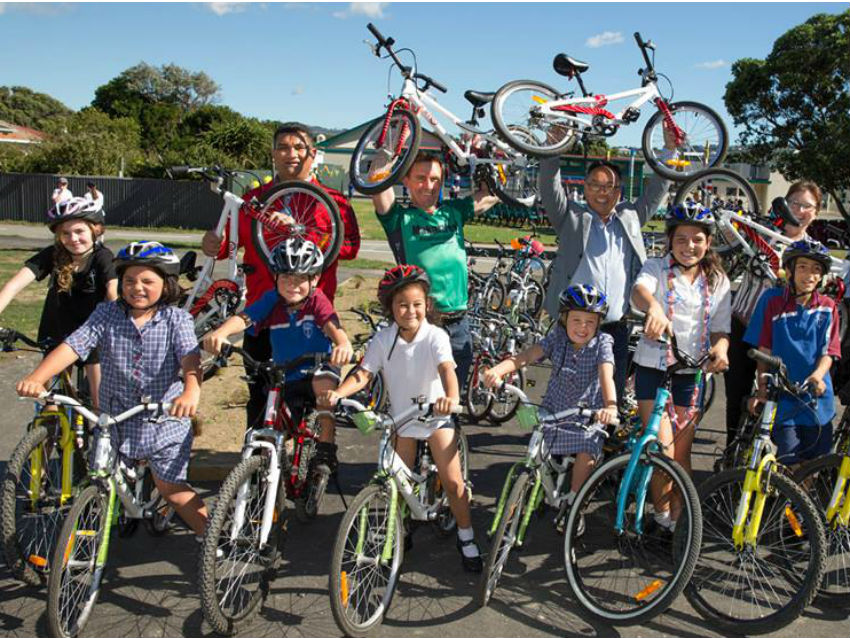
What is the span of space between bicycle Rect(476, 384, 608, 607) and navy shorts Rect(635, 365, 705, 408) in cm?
54

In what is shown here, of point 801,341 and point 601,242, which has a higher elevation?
point 601,242

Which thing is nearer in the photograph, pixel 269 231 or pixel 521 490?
pixel 521 490

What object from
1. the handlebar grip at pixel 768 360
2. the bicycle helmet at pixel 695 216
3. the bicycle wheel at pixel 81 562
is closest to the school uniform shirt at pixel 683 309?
the bicycle helmet at pixel 695 216

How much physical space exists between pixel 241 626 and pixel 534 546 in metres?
1.89

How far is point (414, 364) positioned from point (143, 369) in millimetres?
1428

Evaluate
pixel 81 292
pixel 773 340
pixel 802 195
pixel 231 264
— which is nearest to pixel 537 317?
pixel 231 264

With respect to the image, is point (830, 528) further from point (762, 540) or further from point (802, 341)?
point (802, 341)

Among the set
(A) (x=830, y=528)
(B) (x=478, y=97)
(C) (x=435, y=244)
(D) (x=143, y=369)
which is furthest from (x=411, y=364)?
(B) (x=478, y=97)

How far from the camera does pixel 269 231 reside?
5379 millimetres

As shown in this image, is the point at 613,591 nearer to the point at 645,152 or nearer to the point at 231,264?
the point at 645,152

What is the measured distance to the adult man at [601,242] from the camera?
484cm

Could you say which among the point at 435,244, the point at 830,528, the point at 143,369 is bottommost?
the point at 830,528

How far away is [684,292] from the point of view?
437 centimetres

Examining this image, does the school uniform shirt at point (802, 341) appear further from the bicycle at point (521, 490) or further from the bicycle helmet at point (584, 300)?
the bicycle at point (521, 490)
